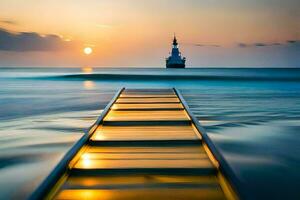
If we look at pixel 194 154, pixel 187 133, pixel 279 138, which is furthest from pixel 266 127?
pixel 194 154

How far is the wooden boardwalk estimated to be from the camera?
2812 millimetres

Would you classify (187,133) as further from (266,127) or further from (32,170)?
(266,127)

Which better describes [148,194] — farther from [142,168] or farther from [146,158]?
[146,158]

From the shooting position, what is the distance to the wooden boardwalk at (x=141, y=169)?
2812 mm

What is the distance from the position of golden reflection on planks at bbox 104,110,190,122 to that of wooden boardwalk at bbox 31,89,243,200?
1.09 m

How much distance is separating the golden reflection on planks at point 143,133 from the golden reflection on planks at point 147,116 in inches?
19.1

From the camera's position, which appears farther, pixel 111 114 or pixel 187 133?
pixel 111 114

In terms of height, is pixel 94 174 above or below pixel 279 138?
above

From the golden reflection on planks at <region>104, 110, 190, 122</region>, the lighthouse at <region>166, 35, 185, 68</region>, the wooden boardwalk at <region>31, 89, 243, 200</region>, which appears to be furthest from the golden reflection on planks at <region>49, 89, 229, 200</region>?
the lighthouse at <region>166, 35, 185, 68</region>

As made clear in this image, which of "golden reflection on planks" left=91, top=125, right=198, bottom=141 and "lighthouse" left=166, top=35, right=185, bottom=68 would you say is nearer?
"golden reflection on planks" left=91, top=125, right=198, bottom=141

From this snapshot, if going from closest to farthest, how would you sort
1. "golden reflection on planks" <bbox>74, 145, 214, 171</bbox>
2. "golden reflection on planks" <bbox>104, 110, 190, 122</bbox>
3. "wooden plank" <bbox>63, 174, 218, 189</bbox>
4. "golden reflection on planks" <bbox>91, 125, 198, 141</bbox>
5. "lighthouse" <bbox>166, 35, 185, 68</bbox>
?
1. "wooden plank" <bbox>63, 174, 218, 189</bbox>
2. "golden reflection on planks" <bbox>74, 145, 214, 171</bbox>
3. "golden reflection on planks" <bbox>91, 125, 198, 141</bbox>
4. "golden reflection on planks" <bbox>104, 110, 190, 122</bbox>
5. "lighthouse" <bbox>166, 35, 185, 68</bbox>

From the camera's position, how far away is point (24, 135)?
686cm

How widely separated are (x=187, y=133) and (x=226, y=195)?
7.46ft

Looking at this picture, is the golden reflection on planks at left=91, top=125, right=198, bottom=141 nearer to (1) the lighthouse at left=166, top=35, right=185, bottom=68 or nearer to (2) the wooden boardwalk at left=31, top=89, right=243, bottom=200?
(2) the wooden boardwalk at left=31, top=89, right=243, bottom=200
